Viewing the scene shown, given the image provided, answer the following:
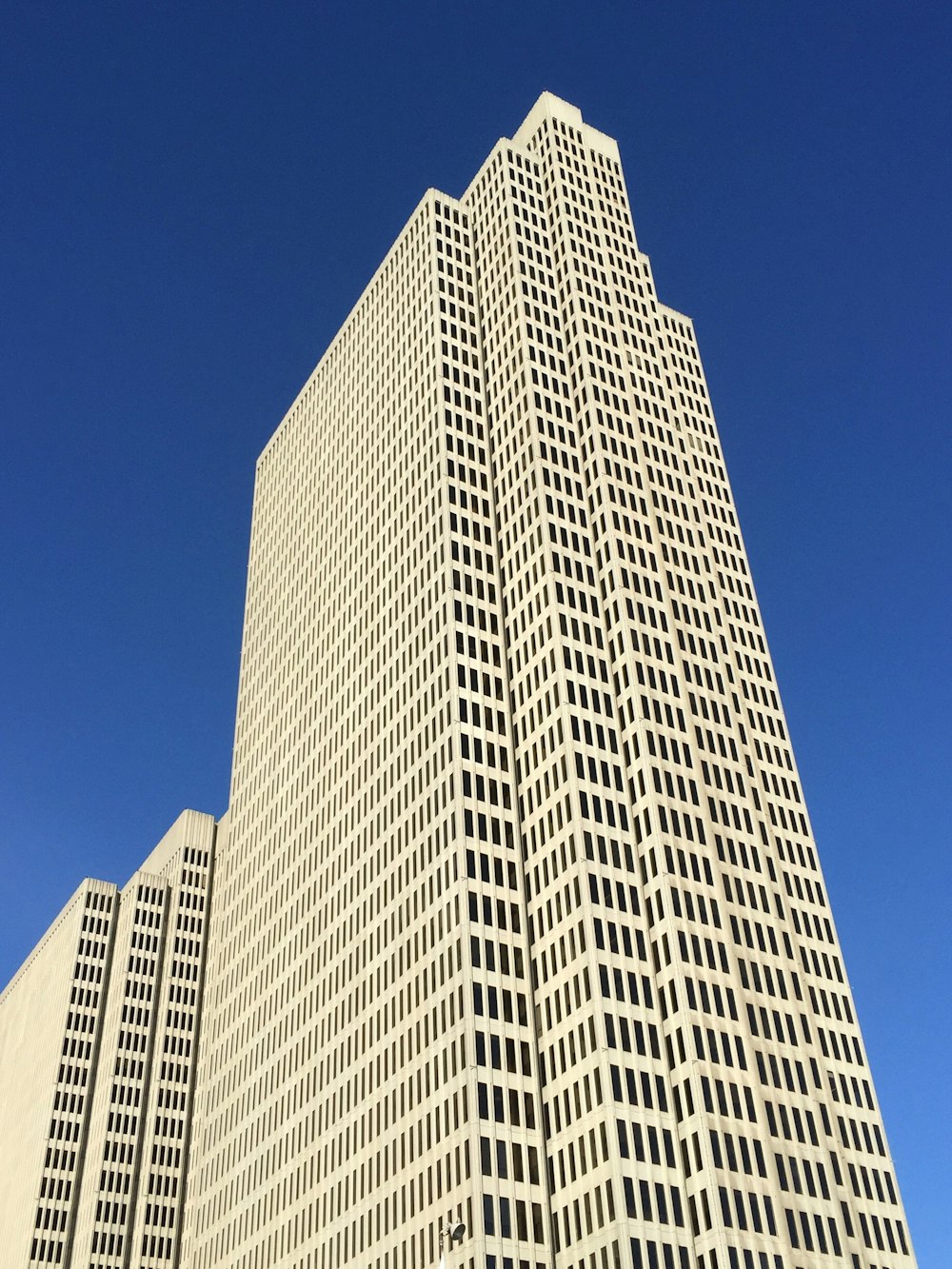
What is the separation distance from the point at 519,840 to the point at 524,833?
72 centimetres

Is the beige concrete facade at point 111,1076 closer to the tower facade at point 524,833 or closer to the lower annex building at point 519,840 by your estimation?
the lower annex building at point 519,840

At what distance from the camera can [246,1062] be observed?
136 metres

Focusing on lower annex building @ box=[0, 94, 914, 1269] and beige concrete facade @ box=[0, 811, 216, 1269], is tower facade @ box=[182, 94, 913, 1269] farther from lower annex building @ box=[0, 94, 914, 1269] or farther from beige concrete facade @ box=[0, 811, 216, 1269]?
beige concrete facade @ box=[0, 811, 216, 1269]

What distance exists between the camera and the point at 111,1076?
17012cm

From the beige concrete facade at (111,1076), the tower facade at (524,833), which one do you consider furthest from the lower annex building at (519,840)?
the beige concrete facade at (111,1076)

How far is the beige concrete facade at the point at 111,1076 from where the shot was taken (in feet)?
524

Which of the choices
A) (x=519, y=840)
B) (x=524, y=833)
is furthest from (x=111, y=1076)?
(x=524, y=833)

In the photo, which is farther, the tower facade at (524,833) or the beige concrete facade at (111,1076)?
the beige concrete facade at (111,1076)

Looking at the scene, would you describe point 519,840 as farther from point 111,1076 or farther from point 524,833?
point 111,1076

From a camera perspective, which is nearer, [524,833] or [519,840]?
[519,840]

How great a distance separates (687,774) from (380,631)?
37.7m

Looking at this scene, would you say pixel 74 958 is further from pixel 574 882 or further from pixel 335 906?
pixel 574 882

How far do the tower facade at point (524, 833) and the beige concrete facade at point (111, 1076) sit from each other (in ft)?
81.3

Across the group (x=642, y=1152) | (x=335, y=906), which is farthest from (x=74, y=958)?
(x=642, y=1152)
